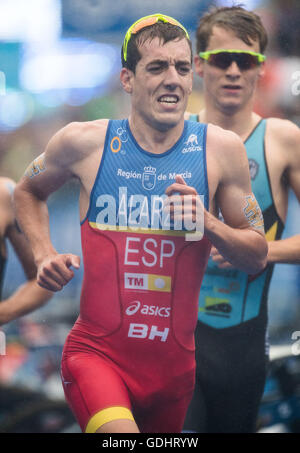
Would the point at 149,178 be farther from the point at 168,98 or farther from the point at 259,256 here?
the point at 259,256

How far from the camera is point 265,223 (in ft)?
7.88

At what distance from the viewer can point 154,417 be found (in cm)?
203

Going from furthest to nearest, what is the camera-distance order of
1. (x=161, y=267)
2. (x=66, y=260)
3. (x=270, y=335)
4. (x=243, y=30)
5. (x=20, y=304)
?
(x=270, y=335), (x=20, y=304), (x=243, y=30), (x=161, y=267), (x=66, y=260)

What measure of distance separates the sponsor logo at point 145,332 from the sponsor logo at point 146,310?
42mm

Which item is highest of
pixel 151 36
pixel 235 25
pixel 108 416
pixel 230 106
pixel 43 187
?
pixel 235 25

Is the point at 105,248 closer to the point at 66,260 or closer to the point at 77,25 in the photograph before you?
the point at 66,260

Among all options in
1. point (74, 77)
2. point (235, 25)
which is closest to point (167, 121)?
point (235, 25)

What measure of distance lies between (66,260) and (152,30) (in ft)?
2.62

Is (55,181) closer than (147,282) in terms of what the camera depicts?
No

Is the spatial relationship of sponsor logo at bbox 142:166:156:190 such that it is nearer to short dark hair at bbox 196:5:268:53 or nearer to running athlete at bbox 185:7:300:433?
running athlete at bbox 185:7:300:433

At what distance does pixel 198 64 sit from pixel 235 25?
209 millimetres

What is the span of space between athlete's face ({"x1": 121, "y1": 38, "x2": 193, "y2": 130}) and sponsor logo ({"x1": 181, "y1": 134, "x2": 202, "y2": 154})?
7 cm

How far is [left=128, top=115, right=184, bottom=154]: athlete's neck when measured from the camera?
1.97 m

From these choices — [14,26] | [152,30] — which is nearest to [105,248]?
[152,30]
